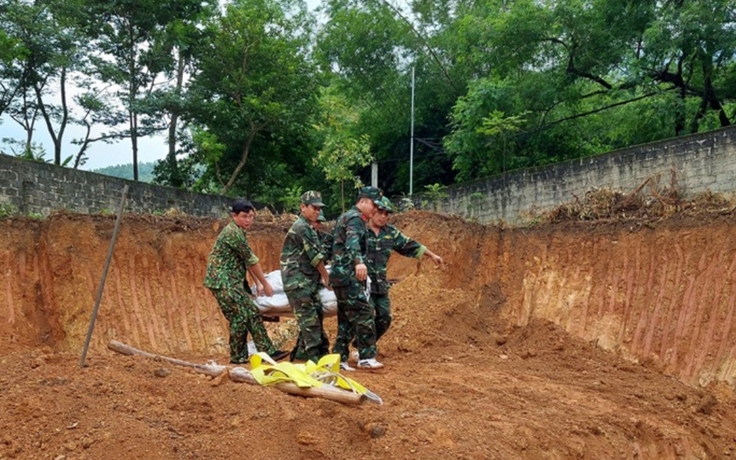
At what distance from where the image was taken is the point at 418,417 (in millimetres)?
4691

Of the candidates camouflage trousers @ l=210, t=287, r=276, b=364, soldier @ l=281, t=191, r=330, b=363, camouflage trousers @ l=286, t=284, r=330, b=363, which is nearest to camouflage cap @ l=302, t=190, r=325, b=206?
soldier @ l=281, t=191, r=330, b=363

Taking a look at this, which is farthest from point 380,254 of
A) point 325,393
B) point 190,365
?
point 325,393

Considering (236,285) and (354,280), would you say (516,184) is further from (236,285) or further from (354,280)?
(236,285)

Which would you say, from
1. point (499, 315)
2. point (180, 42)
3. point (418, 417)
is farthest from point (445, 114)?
point (418, 417)

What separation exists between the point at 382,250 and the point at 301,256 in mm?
993

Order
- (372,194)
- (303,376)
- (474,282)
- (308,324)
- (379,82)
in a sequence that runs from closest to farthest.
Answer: (303,376) < (308,324) < (372,194) < (474,282) < (379,82)

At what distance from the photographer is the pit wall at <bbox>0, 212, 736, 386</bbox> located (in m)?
7.99

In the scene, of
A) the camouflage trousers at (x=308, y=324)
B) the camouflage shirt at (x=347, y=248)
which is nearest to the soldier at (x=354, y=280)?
the camouflage shirt at (x=347, y=248)

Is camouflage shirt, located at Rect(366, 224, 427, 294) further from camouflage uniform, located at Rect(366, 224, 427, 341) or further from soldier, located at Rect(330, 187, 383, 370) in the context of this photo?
soldier, located at Rect(330, 187, 383, 370)

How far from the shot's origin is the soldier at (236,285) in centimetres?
653

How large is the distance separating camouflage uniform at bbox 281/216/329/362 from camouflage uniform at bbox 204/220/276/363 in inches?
14.8

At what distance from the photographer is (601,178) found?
1097 cm

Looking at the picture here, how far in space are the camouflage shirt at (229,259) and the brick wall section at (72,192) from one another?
18.2 ft

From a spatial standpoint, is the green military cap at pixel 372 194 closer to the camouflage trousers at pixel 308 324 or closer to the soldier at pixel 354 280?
the soldier at pixel 354 280
